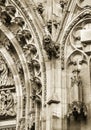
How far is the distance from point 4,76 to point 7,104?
2.86 ft

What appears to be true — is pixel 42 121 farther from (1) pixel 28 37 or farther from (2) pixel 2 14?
(2) pixel 2 14

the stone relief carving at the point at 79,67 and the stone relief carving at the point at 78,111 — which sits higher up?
the stone relief carving at the point at 79,67

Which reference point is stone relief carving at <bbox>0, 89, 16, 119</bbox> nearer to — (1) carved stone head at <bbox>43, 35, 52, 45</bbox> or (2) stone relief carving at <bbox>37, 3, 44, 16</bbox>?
(1) carved stone head at <bbox>43, 35, 52, 45</bbox>

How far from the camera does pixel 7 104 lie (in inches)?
477

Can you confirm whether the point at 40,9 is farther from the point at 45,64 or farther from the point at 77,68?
the point at 77,68

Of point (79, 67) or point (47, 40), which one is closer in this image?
point (79, 67)

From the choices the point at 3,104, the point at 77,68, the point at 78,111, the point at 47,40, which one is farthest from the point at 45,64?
the point at 3,104

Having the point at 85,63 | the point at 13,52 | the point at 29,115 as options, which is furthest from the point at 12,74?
the point at 85,63

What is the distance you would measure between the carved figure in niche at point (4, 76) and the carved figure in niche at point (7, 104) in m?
0.29

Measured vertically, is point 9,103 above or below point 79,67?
below

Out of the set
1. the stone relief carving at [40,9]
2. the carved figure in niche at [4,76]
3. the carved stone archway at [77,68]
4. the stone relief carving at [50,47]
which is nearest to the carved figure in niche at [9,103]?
the carved figure in niche at [4,76]

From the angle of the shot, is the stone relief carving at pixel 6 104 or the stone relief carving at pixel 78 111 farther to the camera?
the stone relief carving at pixel 6 104

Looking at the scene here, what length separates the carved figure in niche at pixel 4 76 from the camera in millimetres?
12431

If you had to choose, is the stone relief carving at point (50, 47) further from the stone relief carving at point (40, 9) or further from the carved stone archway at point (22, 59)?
the stone relief carving at point (40, 9)
